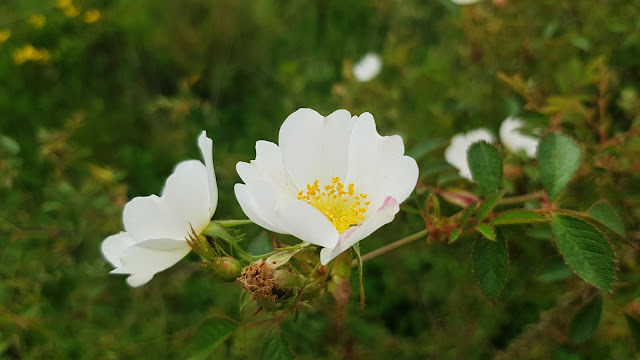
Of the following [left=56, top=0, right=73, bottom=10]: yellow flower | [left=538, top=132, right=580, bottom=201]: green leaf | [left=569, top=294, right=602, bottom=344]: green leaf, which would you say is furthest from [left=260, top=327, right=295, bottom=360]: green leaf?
[left=56, top=0, right=73, bottom=10]: yellow flower

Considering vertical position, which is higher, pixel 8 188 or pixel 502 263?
pixel 8 188

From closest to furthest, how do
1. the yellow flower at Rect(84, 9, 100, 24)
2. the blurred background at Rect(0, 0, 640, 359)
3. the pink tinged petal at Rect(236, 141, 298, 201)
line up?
the pink tinged petal at Rect(236, 141, 298, 201)
the blurred background at Rect(0, 0, 640, 359)
the yellow flower at Rect(84, 9, 100, 24)

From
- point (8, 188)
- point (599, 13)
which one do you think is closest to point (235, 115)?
point (8, 188)

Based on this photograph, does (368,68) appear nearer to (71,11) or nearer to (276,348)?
(71,11)

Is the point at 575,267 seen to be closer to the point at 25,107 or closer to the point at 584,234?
the point at 584,234

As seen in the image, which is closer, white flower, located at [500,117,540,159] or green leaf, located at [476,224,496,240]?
green leaf, located at [476,224,496,240]

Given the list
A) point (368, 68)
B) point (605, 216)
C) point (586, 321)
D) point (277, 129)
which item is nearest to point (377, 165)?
point (605, 216)

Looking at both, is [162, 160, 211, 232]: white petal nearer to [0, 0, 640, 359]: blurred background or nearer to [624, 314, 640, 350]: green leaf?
[0, 0, 640, 359]: blurred background
